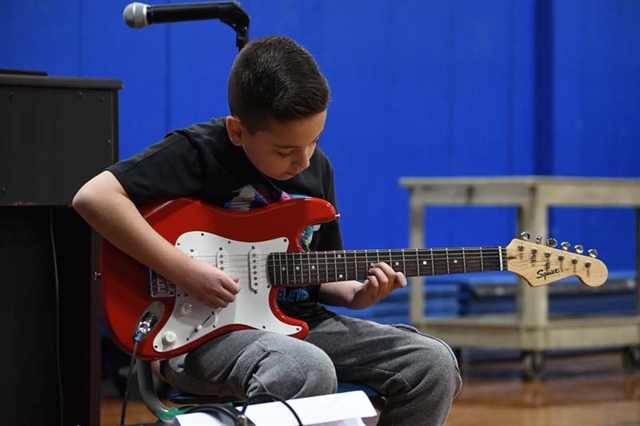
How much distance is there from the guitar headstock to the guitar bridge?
0.73 metres

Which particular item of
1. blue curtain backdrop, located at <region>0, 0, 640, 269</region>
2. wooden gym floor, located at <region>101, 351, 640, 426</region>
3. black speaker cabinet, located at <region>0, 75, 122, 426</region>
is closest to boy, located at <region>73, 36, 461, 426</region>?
black speaker cabinet, located at <region>0, 75, 122, 426</region>

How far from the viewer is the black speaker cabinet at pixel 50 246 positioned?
7.32 feet

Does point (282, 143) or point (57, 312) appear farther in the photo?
point (57, 312)

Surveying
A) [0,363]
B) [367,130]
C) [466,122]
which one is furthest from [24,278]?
[466,122]

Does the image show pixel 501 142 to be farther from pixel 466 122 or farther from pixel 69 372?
pixel 69 372

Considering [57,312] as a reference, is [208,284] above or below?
Result: above

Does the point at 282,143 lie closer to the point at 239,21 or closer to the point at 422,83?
the point at 239,21

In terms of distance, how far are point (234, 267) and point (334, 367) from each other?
280 millimetres

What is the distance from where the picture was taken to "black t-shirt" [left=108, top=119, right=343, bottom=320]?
184 centimetres

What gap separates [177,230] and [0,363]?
2.55ft

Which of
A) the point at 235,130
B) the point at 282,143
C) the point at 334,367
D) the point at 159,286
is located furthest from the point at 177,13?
the point at 334,367

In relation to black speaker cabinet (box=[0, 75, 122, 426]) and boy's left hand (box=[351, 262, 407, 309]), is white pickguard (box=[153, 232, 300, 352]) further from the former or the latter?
black speaker cabinet (box=[0, 75, 122, 426])

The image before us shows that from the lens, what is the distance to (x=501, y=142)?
4945 mm

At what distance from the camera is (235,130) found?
6.17 feet
